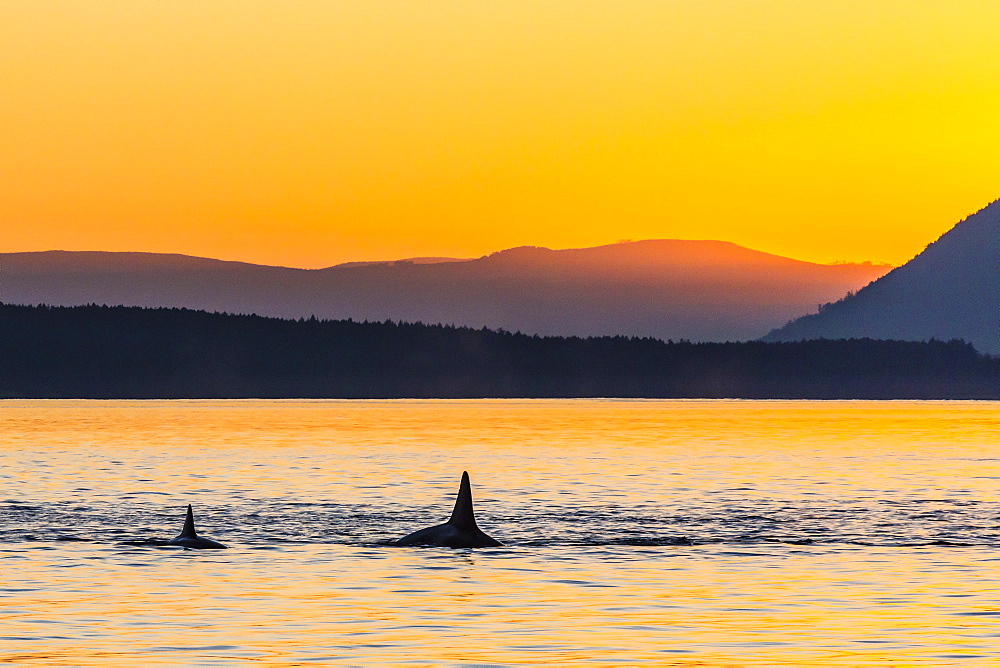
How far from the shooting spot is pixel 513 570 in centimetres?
4034

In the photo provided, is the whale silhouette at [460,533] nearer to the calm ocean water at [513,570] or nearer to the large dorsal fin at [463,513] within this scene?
the large dorsal fin at [463,513]

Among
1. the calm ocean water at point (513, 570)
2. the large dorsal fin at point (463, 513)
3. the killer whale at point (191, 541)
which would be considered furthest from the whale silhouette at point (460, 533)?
the killer whale at point (191, 541)

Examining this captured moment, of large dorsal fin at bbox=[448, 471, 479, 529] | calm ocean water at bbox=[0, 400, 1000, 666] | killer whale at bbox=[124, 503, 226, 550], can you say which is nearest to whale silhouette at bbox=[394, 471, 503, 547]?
large dorsal fin at bbox=[448, 471, 479, 529]

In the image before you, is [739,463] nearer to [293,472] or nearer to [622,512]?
[293,472]

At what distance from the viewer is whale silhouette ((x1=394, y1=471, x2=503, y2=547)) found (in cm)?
4547

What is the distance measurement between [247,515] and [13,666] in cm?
3281

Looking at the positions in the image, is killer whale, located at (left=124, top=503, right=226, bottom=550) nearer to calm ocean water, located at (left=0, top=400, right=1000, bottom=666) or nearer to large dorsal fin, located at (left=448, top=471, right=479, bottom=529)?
calm ocean water, located at (left=0, top=400, right=1000, bottom=666)

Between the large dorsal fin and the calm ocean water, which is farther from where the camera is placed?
the large dorsal fin

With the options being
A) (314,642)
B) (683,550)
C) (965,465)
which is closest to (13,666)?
(314,642)

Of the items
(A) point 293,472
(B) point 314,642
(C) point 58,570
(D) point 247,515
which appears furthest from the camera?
(A) point 293,472

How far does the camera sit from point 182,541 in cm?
4506

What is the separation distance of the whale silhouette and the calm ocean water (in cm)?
94

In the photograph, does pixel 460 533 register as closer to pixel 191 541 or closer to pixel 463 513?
pixel 463 513

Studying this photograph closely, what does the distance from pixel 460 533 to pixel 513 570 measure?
542 cm
